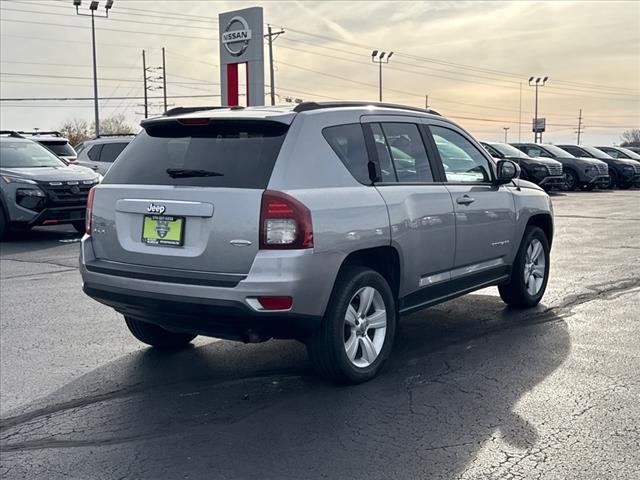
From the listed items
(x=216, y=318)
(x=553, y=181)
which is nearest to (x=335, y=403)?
(x=216, y=318)

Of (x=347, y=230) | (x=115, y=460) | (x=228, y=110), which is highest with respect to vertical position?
(x=228, y=110)

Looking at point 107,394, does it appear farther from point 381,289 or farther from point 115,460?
point 381,289

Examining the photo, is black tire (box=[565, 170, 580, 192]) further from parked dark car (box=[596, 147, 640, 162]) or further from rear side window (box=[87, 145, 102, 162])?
rear side window (box=[87, 145, 102, 162])

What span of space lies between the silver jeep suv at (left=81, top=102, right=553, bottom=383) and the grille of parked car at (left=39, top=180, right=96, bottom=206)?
7.79m

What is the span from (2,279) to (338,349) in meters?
6.13

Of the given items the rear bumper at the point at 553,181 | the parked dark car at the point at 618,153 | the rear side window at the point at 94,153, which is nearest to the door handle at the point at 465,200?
the rear side window at the point at 94,153

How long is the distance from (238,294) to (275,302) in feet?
0.72

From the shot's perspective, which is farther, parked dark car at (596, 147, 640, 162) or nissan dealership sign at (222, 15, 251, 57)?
parked dark car at (596, 147, 640, 162)

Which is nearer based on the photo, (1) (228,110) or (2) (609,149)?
(1) (228,110)

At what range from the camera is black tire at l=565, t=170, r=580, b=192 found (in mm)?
26955

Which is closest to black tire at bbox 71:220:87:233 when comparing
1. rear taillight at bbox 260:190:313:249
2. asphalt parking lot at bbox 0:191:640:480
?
asphalt parking lot at bbox 0:191:640:480

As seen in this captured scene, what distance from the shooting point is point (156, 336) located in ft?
18.9

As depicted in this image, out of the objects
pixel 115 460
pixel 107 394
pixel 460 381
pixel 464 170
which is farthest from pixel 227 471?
pixel 464 170

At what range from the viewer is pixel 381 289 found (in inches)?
197
